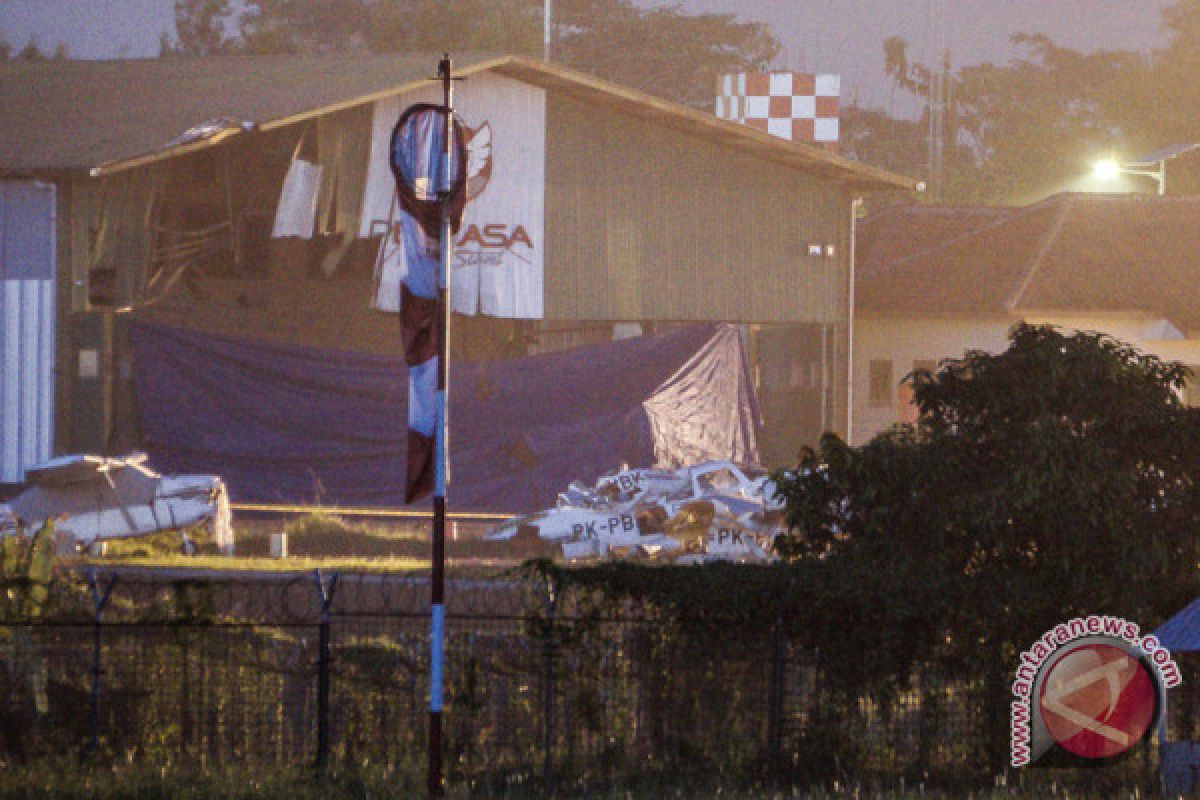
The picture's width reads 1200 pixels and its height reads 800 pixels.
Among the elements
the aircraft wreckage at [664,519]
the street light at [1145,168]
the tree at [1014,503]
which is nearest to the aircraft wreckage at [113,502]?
the aircraft wreckage at [664,519]

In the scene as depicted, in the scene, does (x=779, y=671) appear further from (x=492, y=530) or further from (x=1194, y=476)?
(x=492, y=530)

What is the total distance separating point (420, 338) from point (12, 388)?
20.8 meters

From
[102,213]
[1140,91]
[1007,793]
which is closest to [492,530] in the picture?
[102,213]

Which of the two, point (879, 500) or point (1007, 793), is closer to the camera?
point (1007, 793)

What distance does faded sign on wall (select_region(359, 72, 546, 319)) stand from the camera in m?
32.3

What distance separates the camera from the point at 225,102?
3275cm

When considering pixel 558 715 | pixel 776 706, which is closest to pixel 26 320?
pixel 558 715

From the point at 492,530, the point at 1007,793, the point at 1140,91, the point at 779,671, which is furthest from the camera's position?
the point at 1140,91

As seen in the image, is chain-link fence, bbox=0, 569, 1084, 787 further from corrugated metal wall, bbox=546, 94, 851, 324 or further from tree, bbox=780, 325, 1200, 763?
corrugated metal wall, bbox=546, 94, 851, 324

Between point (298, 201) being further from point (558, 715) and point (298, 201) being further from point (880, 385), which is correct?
point (558, 715)

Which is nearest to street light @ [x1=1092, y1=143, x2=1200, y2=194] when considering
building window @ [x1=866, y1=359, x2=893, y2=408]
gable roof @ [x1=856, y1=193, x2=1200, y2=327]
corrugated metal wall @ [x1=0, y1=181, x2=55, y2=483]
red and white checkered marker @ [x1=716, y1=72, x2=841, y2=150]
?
gable roof @ [x1=856, y1=193, x2=1200, y2=327]

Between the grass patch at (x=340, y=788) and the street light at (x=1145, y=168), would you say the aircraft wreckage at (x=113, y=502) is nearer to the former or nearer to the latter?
the grass patch at (x=340, y=788)

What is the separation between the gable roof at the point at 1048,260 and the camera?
136 ft

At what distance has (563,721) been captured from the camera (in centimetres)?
1304
